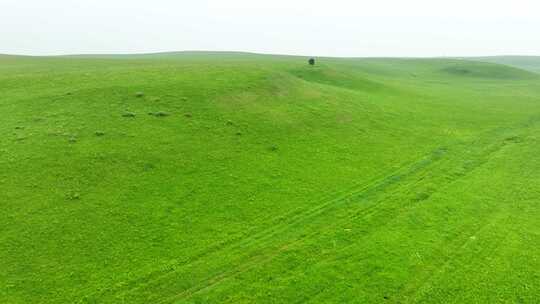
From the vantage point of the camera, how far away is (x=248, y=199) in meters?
18.8

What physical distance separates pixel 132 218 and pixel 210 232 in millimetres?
3537

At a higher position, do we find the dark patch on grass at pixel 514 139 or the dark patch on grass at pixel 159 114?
the dark patch on grass at pixel 159 114

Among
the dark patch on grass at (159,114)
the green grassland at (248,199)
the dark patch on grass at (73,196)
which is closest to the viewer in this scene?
the green grassland at (248,199)

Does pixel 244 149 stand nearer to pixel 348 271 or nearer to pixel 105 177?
pixel 105 177

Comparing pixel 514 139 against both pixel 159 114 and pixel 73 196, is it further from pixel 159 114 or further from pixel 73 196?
pixel 73 196

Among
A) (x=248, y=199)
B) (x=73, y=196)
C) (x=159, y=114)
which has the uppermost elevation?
(x=159, y=114)

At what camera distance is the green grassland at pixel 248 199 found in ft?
43.9

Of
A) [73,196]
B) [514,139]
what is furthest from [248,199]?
[514,139]

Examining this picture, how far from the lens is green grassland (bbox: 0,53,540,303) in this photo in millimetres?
13367

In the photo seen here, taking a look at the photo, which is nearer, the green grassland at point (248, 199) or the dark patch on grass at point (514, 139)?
the green grassland at point (248, 199)

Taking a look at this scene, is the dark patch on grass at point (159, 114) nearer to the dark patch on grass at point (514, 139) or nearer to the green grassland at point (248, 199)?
the green grassland at point (248, 199)

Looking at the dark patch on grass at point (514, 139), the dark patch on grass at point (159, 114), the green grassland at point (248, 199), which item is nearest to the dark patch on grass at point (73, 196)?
the green grassland at point (248, 199)

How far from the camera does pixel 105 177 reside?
19.4m

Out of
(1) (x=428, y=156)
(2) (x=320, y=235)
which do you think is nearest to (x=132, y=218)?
(2) (x=320, y=235)
